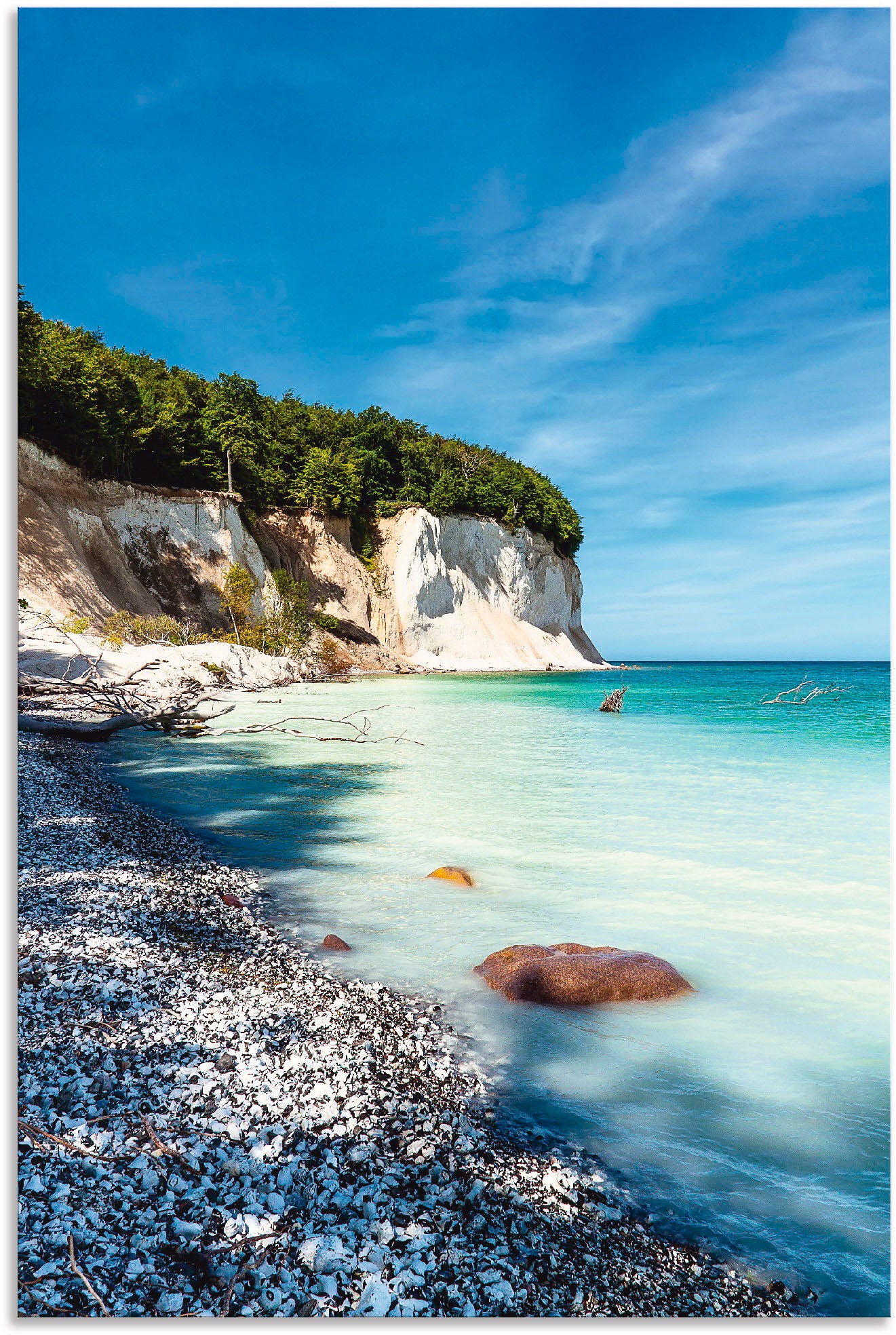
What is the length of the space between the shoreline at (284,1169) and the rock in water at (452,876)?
2418 millimetres

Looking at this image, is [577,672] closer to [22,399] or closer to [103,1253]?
[22,399]

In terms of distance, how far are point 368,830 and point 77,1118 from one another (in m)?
5.75

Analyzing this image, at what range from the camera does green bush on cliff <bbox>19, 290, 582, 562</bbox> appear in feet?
95.7

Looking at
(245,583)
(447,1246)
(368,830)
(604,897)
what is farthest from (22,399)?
(447,1246)

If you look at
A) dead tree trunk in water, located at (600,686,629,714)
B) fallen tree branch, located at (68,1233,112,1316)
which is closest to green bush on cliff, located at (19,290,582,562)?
dead tree trunk in water, located at (600,686,629,714)

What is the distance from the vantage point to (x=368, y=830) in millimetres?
8078

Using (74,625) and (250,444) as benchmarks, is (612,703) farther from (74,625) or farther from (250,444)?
(250,444)

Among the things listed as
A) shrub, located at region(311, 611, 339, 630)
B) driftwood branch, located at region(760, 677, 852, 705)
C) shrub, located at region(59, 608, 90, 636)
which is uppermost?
shrub, located at region(311, 611, 339, 630)

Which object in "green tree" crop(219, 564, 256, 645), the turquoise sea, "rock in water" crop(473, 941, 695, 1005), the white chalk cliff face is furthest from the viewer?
the white chalk cliff face

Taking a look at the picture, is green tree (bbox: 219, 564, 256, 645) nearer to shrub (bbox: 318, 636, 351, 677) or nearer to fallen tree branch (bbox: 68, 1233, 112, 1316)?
shrub (bbox: 318, 636, 351, 677)

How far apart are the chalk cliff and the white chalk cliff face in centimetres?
11

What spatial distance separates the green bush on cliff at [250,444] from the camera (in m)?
29.2

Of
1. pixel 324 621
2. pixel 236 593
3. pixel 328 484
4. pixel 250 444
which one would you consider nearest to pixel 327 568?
pixel 324 621

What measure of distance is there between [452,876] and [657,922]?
1909 millimetres
